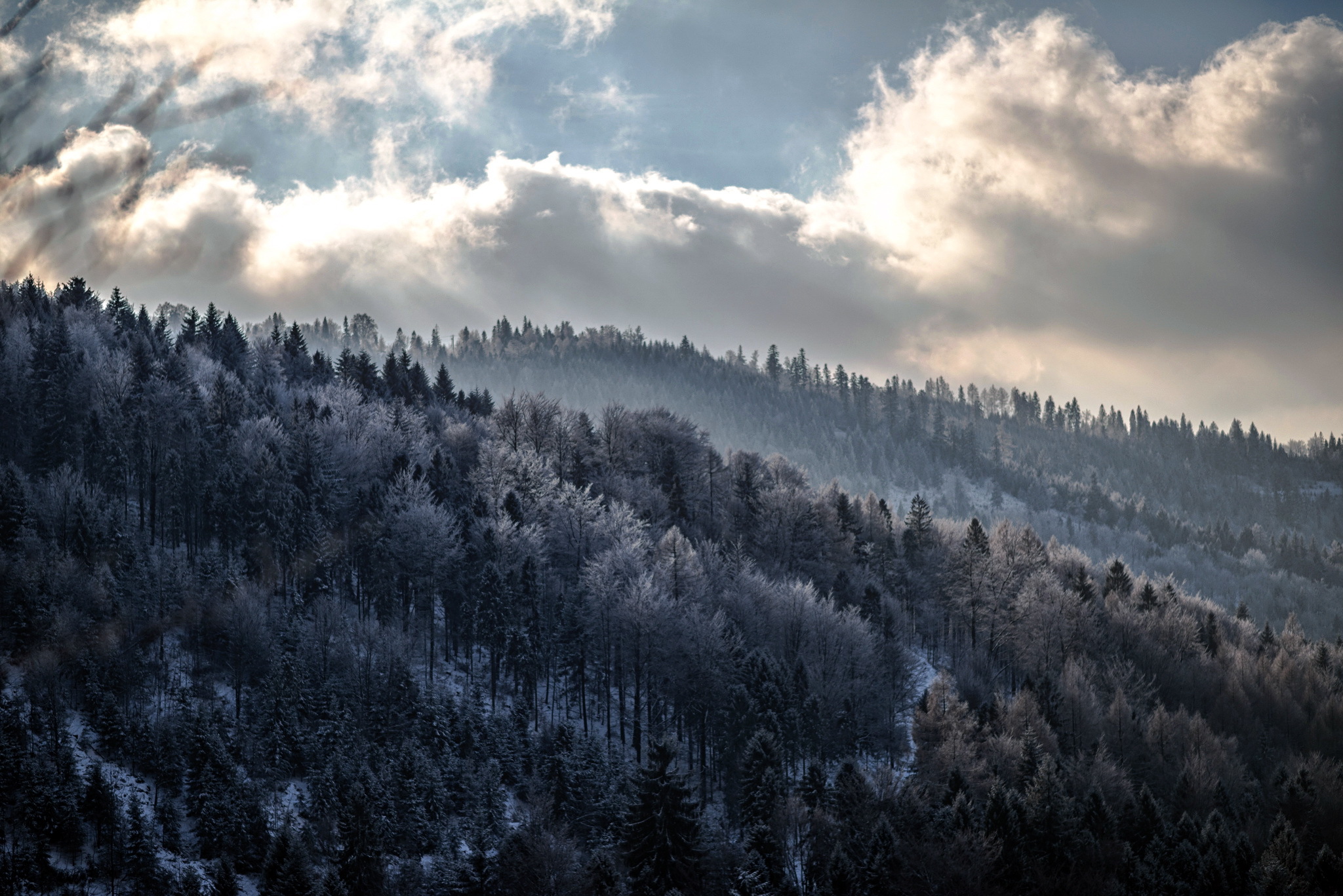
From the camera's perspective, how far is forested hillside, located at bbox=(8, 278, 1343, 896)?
56.1 m

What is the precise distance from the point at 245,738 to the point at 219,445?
114 feet

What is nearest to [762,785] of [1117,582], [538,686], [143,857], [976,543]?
[538,686]

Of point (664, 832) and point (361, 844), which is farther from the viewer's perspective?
point (361, 844)

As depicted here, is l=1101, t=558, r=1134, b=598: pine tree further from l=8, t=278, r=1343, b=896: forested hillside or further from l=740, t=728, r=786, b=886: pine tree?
l=740, t=728, r=786, b=886: pine tree

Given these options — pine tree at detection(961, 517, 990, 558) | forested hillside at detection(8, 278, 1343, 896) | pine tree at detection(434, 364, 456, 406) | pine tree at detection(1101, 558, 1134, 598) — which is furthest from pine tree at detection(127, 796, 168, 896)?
pine tree at detection(1101, 558, 1134, 598)

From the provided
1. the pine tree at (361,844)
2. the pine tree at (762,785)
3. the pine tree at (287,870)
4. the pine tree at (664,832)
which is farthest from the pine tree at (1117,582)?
the pine tree at (287,870)

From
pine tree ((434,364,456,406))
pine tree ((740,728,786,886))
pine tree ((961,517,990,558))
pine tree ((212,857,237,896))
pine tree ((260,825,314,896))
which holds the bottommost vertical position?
pine tree ((212,857,237,896))

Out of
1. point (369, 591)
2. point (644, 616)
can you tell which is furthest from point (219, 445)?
point (644, 616)

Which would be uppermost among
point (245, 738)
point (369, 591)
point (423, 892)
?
point (369, 591)

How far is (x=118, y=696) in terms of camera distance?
205ft

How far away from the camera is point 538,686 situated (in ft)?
266

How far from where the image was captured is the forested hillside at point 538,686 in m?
56.1

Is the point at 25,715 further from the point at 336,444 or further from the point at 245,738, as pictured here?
the point at 336,444

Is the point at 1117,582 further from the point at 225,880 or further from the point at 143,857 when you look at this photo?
the point at 143,857
